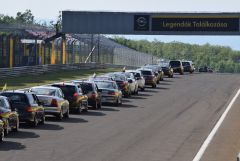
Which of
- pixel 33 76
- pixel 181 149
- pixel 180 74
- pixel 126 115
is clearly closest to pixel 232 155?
pixel 181 149

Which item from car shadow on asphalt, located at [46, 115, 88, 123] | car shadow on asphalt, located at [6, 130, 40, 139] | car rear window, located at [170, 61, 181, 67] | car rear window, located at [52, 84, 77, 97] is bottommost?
car shadow on asphalt, located at [46, 115, 88, 123]

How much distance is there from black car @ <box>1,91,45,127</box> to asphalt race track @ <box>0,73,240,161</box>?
1.30 ft

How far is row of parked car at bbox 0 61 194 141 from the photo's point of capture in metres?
24.5

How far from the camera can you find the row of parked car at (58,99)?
80.3 ft

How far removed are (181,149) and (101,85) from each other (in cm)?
1899

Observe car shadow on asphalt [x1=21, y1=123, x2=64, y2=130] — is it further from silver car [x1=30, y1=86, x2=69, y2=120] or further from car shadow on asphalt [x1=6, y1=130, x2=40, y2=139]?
silver car [x1=30, y1=86, x2=69, y2=120]

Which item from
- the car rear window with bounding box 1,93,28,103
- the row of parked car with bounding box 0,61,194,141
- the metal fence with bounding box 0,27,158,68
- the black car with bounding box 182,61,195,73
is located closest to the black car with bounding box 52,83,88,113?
the row of parked car with bounding box 0,61,194,141

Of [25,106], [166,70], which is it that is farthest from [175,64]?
[25,106]

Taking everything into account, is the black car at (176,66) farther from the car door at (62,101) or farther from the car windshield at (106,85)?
the car door at (62,101)

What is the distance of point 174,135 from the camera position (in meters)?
26.3

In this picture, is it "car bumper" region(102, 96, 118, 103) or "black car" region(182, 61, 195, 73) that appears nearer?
"car bumper" region(102, 96, 118, 103)

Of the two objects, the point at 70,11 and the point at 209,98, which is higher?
the point at 70,11

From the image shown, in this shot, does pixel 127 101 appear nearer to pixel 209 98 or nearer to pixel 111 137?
pixel 209 98

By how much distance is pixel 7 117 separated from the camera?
925 inches
